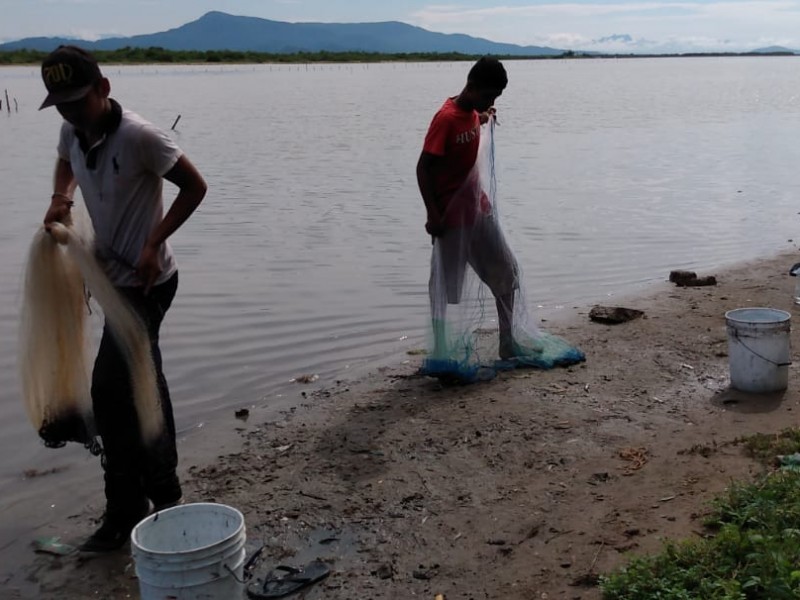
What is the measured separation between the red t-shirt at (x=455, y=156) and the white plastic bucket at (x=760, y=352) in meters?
1.73

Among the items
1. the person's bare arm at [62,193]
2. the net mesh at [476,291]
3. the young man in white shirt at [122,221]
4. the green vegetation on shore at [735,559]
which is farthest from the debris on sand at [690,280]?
the person's bare arm at [62,193]

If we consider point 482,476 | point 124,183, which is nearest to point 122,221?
point 124,183

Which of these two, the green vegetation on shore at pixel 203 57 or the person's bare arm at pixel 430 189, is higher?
the green vegetation on shore at pixel 203 57

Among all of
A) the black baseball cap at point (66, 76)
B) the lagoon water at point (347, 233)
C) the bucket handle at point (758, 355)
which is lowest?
the lagoon water at point (347, 233)

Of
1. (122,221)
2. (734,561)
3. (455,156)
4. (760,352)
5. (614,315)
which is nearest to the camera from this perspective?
(734,561)

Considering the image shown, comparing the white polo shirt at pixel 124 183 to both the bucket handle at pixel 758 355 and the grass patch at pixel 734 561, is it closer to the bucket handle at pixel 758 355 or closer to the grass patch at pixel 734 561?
the grass patch at pixel 734 561

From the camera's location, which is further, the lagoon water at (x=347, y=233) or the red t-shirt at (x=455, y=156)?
the lagoon water at (x=347, y=233)

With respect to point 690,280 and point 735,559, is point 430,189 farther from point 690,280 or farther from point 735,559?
point 690,280

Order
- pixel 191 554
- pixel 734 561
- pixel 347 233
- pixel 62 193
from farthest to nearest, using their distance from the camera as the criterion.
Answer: pixel 347 233
pixel 62 193
pixel 734 561
pixel 191 554

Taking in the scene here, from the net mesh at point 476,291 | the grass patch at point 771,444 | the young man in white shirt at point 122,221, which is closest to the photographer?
the young man in white shirt at point 122,221

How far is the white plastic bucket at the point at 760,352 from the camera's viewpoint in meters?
5.34

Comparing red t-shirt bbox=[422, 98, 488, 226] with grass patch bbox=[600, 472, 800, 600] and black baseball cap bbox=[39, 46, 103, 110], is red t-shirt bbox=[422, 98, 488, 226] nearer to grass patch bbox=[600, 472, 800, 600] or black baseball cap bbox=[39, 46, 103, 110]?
black baseball cap bbox=[39, 46, 103, 110]

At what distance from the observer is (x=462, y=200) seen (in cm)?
564

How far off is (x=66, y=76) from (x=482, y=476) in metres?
2.68
